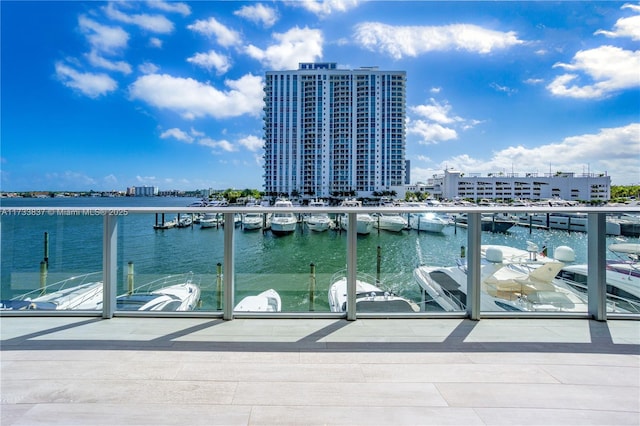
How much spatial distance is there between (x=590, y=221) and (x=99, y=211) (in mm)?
4118

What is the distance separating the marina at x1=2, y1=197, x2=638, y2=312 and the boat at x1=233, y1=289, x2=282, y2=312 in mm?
43

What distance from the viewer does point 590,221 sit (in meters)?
A: 2.56

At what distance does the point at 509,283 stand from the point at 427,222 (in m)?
0.86

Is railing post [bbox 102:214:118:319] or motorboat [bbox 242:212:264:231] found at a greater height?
motorboat [bbox 242:212:264:231]

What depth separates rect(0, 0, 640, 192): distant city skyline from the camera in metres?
6.12

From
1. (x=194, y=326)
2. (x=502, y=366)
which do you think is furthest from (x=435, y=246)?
(x=194, y=326)

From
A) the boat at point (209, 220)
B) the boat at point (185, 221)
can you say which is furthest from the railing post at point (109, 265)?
the boat at point (209, 220)

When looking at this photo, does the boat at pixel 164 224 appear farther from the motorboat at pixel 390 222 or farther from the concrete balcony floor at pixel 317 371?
the motorboat at pixel 390 222

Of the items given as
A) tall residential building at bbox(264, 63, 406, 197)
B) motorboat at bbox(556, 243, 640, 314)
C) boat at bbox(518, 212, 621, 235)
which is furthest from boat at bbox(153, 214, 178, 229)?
tall residential building at bbox(264, 63, 406, 197)

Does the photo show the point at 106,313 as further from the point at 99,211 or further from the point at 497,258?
the point at 497,258

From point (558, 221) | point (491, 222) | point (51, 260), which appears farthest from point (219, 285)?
point (558, 221)

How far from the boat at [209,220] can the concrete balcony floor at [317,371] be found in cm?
78

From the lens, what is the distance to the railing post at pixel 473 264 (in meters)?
2.55

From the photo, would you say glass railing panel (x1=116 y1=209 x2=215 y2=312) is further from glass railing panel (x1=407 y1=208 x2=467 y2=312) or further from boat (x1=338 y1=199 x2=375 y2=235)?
glass railing panel (x1=407 y1=208 x2=467 y2=312)
